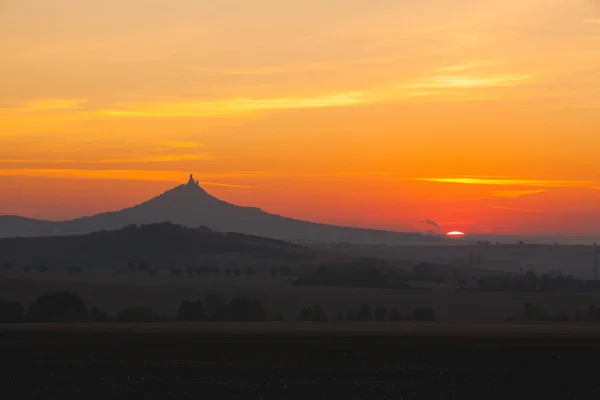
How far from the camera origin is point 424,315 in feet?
582

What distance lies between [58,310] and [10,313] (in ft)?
21.5

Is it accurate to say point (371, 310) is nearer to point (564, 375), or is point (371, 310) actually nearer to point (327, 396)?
point (564, 375)

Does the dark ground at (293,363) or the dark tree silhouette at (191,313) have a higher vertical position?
the dark tree silhouette at (191,313)

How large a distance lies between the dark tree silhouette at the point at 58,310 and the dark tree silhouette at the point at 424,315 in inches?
1843

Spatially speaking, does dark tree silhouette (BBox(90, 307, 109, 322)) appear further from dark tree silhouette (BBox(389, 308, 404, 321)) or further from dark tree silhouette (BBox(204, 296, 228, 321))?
dark tree silhouette (BBox(389, 308, 404, 321))

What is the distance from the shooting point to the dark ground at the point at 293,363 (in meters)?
65.1

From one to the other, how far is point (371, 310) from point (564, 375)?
11305 cm

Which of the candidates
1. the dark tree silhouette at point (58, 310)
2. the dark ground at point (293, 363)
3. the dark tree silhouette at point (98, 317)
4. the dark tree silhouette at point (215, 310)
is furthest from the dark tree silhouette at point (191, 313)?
the dark ground at point (293, 363)

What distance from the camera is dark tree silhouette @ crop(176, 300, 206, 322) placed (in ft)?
528

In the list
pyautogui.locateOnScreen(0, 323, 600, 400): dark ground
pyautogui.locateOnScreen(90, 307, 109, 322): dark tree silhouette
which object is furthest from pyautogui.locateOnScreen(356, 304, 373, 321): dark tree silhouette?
pyautogui.locateOnScreen(0, 323, 600, 400): dark ground

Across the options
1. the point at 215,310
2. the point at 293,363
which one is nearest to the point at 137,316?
the point at 215,310

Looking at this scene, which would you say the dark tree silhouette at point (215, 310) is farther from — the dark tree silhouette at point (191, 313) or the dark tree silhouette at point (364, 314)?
the dark tree silhouette at point (364, 314)

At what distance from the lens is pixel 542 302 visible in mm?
198500

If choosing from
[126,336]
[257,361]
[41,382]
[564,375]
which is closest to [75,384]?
[41,382]
